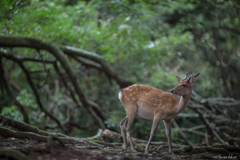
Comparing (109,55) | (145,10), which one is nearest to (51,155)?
(109,55)

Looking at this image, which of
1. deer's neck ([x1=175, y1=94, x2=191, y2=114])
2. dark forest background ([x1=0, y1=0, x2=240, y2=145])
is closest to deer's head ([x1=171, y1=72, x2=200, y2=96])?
deer's neck ([x1=175, y1=94, x2=191, y2=114])

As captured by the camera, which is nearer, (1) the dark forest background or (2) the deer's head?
(2) the deer's head

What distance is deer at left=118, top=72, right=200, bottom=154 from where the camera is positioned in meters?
5.05

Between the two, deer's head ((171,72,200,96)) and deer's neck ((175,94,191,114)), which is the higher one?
deer's head ((171,72,200,96))

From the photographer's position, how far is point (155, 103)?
5.25 metres

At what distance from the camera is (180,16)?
1093cm

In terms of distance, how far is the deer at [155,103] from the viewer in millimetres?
5055

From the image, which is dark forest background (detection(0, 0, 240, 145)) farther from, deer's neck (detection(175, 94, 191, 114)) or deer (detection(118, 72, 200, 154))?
deer's neck (detection(175, 94, 191, 114))

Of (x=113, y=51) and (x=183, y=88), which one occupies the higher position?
(x=183, y=88)

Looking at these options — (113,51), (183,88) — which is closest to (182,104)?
(183,88)

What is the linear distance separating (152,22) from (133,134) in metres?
5.18

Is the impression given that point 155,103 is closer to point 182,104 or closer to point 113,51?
point 182,104

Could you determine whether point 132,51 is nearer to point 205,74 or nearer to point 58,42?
point 58,42

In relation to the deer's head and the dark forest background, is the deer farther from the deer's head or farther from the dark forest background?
the dark forest background
